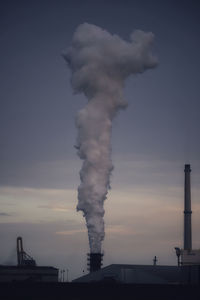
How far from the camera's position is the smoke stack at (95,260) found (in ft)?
418

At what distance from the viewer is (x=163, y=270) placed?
424ft

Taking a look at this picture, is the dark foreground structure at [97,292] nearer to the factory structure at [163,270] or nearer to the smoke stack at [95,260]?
the factory structure at [163,270]

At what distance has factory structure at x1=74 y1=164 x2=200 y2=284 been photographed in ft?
366

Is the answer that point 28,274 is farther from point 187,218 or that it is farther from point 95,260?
point 187,218

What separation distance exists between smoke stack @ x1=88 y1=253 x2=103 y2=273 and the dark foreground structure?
110ft

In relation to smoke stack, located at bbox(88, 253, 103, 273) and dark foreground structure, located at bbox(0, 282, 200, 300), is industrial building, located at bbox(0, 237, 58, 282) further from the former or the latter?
dark foreground structure, located at bbox(0, 282, 200, 300)

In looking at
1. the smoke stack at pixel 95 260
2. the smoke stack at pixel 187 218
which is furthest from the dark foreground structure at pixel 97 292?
the smoke stack at pixel 187 218

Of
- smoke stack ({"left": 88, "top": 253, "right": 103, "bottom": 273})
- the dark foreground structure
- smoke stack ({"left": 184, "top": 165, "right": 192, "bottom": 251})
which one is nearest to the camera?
the dark foreground structure

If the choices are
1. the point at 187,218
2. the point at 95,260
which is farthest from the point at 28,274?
the point at 187,218

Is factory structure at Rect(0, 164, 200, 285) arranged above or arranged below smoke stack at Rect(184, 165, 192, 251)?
below

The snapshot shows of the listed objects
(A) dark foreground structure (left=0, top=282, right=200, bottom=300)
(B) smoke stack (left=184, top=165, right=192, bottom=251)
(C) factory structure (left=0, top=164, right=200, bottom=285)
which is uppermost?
(B) smoke stack (left=184, top=165, right=192, bottom=251)

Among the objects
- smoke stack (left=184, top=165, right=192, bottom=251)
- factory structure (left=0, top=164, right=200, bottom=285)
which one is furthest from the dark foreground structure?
smoke stack (left=184, top=165, right=192, bottom=251)

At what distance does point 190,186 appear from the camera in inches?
5728

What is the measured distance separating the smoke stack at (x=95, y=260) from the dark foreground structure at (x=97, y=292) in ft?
110
